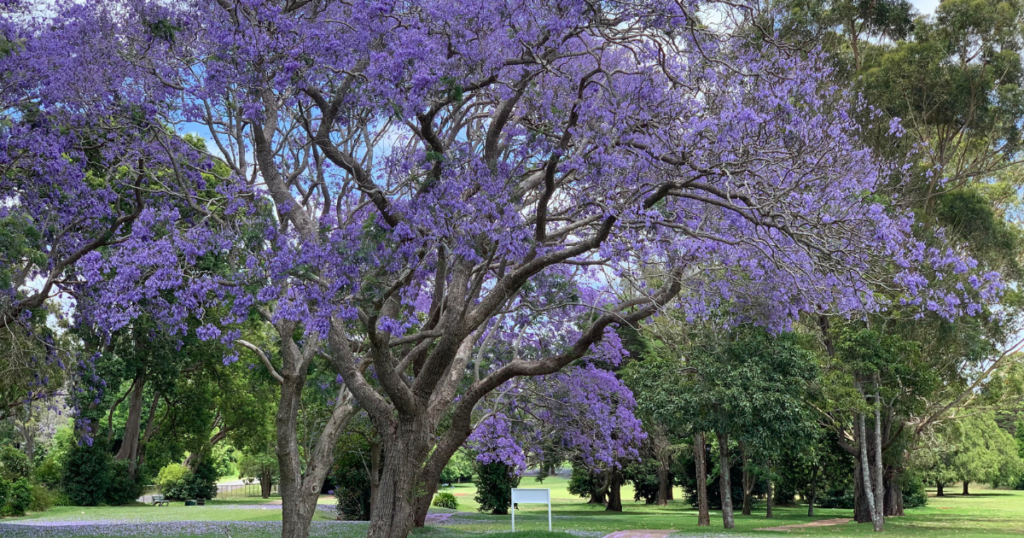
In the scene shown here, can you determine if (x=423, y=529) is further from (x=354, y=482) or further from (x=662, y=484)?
(x=662, y=484)

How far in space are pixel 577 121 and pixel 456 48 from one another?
5.42 feet

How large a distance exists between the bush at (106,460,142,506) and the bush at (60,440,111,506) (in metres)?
0.41

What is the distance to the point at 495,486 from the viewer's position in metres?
28.9

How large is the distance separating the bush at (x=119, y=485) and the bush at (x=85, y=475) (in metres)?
0.41

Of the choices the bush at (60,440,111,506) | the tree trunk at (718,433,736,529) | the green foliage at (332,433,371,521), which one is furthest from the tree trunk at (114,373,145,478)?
the tree trunk at (718,433,736,529)

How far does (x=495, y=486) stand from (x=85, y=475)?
1440 cm

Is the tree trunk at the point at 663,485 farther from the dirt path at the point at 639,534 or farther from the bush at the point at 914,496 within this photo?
the dirt path at the point at 639,534

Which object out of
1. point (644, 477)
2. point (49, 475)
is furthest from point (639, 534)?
point (49, 475)

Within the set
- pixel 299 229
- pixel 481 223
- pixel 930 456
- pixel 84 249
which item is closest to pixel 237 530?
pixel 84 249

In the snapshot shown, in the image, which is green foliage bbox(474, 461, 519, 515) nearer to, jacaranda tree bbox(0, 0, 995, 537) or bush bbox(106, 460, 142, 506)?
bush bbox(106, 460, 142, 506)

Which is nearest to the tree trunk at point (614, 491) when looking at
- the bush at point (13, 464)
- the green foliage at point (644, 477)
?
the green foliage at point (644, 477)

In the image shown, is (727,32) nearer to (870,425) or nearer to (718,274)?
(718,274)

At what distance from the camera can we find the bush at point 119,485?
93.7ft

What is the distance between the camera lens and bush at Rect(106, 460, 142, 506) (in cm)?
2855
